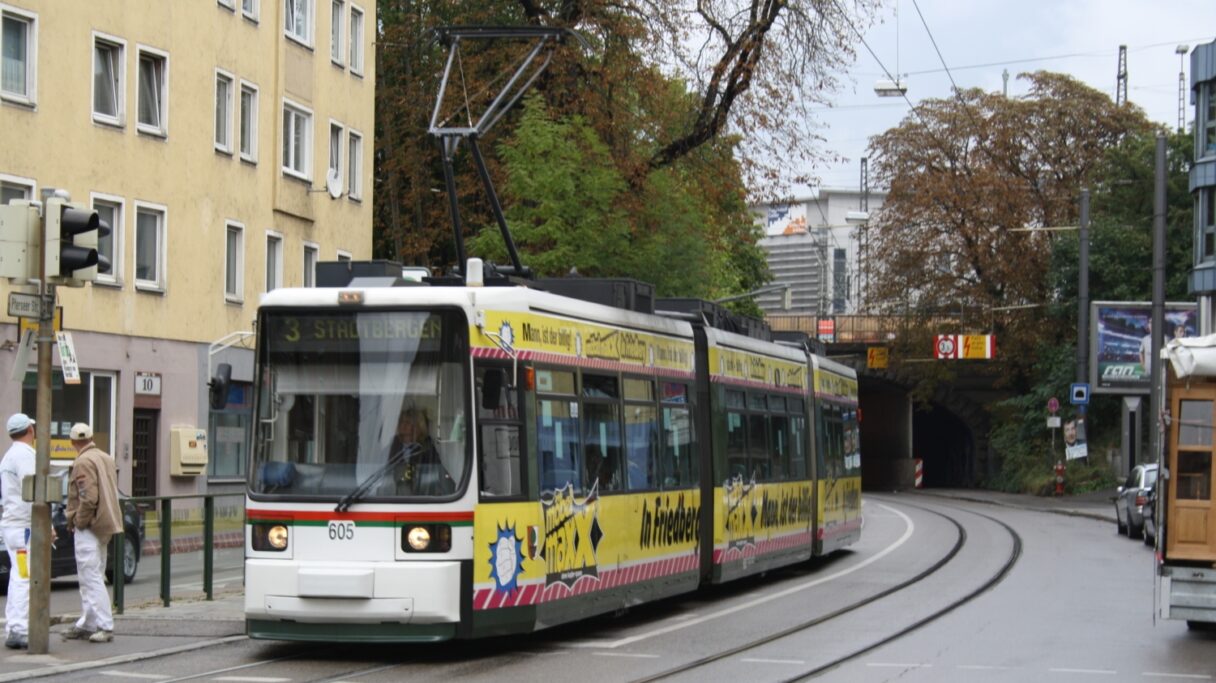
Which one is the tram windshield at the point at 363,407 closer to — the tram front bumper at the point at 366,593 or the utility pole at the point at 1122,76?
the tram front bumper at the point at 366,593

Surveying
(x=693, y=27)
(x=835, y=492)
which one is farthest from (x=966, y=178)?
(x=835, y=492)

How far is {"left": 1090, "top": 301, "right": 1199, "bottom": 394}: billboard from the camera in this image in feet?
165

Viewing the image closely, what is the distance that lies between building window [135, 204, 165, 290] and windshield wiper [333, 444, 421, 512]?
21.6 m

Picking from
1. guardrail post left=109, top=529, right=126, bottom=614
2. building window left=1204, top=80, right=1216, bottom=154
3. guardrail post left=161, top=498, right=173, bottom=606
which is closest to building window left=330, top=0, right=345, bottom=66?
building window left=1204, top=80, right=1216, bottom=154

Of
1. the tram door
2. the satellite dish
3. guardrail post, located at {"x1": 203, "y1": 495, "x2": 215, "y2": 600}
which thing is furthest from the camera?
the satellite dish

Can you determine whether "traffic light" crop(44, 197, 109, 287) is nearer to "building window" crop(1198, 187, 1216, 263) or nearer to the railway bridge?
"building window" crop(1198, 187, 1216, 263)

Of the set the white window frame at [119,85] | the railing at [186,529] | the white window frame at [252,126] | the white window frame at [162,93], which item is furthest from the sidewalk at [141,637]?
the white window frame at [252,126]

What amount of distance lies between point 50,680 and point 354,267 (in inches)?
157

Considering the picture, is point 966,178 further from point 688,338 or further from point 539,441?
point 539,441

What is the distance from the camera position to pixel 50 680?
12.3m

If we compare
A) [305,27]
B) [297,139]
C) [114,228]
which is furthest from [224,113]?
[114,228]

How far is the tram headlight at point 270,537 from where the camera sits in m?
13.5

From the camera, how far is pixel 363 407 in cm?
1354

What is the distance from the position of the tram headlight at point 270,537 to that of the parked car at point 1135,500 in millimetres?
21873
